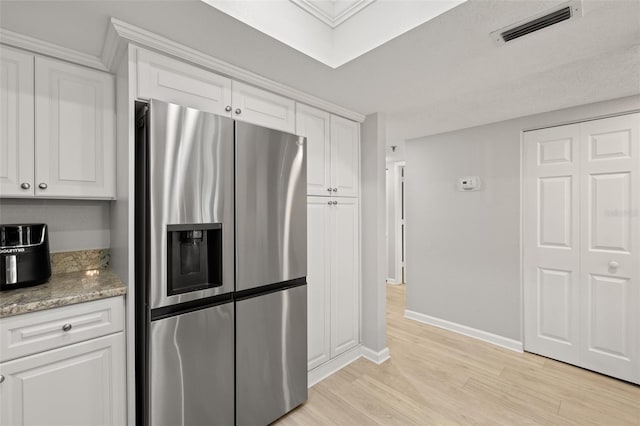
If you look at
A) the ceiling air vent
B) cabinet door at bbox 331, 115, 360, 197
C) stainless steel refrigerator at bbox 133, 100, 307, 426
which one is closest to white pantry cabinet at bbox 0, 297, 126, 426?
stainless steel refrigerator at bbox 133, 100, 307, 426

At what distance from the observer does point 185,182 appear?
1.52 meters

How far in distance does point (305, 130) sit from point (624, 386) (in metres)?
3.23

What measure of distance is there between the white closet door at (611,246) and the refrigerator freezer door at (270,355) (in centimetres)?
250

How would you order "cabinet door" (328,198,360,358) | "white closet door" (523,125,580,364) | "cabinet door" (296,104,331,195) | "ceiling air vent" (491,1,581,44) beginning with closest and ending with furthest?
"ceiling air vent" (491,1,581,44) < "cabinet door" (296,104,331,195) < "cabinet door" (328,198,360,358) < "white closet door" (523,125,580,364)

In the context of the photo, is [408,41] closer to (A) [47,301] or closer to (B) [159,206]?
(B) [159,206]

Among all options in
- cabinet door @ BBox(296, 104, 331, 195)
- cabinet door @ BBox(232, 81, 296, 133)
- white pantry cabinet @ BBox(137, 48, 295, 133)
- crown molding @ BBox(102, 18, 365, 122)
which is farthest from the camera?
cabinet door @ BBox(296, 104, 331, 195)

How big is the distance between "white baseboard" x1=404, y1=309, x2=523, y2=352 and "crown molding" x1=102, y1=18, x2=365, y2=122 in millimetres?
2973

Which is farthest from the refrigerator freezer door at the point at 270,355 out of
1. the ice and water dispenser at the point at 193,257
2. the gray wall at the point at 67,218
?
the gray wall at the point at 67,218

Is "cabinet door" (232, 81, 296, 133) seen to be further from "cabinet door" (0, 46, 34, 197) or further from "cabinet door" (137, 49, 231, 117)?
"cabinet door" (0, 46, 34, 197)

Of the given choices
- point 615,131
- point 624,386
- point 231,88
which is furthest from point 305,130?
point 624,386

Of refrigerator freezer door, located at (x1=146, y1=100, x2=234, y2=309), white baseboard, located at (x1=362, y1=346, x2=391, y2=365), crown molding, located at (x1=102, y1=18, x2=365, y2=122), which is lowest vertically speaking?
white baseboard, located at (x1=362, y1=346, x2=391, y2=365)

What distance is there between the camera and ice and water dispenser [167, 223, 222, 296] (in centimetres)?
153

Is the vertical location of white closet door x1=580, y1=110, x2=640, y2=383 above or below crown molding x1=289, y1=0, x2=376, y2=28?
below

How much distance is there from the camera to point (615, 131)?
98.3 inches
